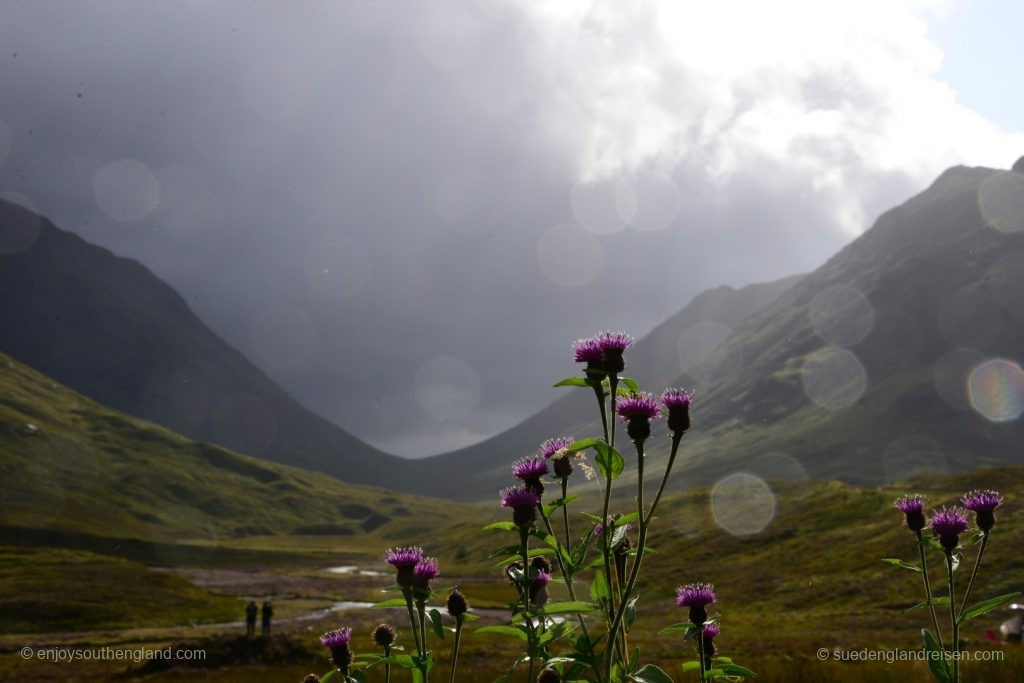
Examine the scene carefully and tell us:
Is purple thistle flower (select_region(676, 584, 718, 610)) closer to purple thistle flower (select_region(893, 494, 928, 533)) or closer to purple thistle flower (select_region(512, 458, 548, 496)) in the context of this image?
purple thistle flower (select_region(512, 458, 548, 496))

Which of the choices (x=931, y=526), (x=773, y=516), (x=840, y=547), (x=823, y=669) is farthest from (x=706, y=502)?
(x=931, y=526)

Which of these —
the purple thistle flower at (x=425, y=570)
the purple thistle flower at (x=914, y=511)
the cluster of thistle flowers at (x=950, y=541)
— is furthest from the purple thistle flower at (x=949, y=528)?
the purple thistle flower at (x=425, y=570)

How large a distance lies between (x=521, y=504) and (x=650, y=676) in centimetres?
145

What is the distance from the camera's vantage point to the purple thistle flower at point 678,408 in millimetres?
4527

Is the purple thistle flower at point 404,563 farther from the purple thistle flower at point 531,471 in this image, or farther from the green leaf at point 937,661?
the green leaf at point 937,661

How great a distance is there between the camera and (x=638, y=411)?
15.7 ft

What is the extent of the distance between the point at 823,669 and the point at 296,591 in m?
99.2

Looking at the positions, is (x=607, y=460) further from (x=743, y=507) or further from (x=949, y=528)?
(x=743, y=507)

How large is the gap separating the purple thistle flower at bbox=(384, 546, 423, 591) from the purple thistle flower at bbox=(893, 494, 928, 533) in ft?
15.5

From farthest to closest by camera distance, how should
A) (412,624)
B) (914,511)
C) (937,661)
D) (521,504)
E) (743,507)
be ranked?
(743,507) → (914,511) → (521,504) → (937,661) → (412,624)

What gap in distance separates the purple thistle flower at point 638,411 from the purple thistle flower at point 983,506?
3.23 meters

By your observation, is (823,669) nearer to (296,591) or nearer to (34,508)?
(296,591)

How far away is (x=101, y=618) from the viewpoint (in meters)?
68.1

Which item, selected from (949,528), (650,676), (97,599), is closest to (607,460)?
(650,676)
